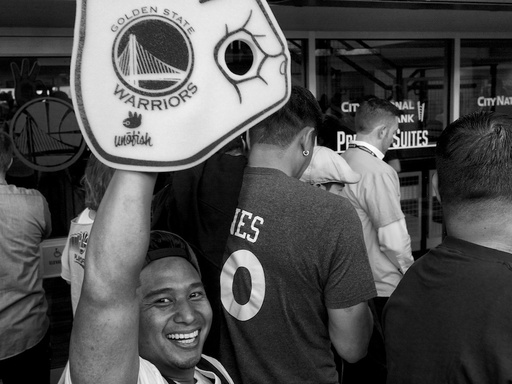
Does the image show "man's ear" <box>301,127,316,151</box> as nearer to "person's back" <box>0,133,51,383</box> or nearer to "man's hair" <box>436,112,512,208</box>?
"man's hair" <box>436,112,512,208</box>

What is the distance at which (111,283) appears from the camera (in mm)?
1006

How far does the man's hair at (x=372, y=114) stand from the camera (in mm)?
3299

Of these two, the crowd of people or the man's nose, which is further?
the man's nose

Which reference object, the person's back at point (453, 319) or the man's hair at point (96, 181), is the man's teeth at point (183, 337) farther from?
the man's hair at point (96, 181)

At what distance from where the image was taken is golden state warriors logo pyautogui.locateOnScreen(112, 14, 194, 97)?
1.02 meters

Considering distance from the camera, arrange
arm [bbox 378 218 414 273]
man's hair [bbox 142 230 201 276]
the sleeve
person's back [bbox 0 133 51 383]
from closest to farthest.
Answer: man's hair [bbox 142 230 201 276] → the sleeve → person's back [bbox 0 133 51 383] → arm [bbox 378 218 414 273]

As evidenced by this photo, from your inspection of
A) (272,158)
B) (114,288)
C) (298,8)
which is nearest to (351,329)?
(272,158)

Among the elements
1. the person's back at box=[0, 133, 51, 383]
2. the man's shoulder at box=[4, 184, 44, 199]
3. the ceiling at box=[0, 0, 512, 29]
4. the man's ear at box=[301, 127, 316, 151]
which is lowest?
the person's back at box=[0, 133, 51, 383]

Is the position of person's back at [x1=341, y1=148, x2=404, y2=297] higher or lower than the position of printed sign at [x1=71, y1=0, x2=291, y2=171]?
lower

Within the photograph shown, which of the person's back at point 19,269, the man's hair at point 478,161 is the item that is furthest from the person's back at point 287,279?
the person's back at point 19,269

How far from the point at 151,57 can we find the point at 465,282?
2.70ft

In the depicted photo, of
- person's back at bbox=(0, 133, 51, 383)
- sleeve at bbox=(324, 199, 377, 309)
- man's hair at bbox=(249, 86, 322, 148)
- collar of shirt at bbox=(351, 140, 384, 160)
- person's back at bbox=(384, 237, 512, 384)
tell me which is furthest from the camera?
collar of shirt at bbox=(351, 140, 384, 160)

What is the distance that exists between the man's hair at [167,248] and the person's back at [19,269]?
143 cm

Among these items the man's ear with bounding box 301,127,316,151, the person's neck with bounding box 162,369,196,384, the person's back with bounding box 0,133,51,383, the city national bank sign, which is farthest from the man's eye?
the city national bank sign
